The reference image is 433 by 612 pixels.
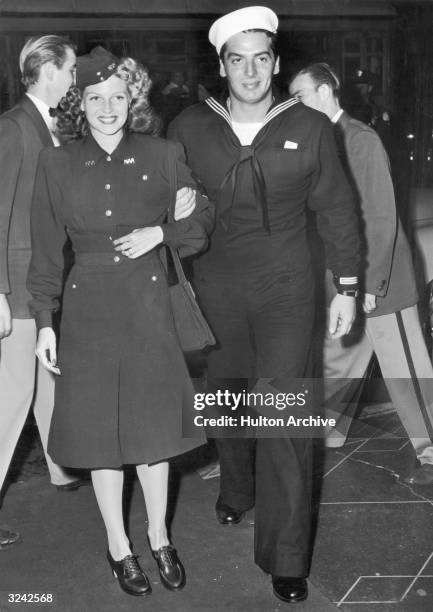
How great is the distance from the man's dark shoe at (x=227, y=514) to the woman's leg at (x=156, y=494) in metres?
0.49

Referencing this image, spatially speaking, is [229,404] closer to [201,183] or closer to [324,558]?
[324,558]

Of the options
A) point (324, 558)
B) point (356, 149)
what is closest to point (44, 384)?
point (324, 558)

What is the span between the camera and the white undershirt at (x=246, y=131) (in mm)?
2930

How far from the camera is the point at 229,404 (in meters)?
3.26

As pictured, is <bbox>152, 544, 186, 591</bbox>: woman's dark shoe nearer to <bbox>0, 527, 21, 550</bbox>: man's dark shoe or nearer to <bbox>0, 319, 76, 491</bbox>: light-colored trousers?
<bbox>0, 527, 21, 550</bbox>: man's dark shoe

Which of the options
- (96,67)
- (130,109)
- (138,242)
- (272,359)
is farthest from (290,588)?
(96,67)

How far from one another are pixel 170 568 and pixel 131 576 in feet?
0.43

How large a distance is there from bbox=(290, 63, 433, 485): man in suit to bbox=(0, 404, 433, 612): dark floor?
0.90 ft

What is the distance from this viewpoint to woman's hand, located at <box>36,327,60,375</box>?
110 inches

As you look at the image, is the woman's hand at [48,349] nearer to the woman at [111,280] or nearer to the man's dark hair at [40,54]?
the woman at [111,280]

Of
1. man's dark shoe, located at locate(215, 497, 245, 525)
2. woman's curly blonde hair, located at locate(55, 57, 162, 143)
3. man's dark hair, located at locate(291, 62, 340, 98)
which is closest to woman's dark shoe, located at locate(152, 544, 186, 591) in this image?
man's dark shoe, located at locate(215, 497, 245, 525)

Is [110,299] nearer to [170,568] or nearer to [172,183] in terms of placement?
[172,183]

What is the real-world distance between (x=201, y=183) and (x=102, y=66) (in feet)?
1.68

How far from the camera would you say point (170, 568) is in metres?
2.91
